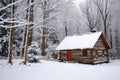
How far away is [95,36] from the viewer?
26.2 metres

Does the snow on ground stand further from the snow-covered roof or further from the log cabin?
the snow-covered roof

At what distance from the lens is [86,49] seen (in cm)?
2552

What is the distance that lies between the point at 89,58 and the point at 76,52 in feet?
9.24

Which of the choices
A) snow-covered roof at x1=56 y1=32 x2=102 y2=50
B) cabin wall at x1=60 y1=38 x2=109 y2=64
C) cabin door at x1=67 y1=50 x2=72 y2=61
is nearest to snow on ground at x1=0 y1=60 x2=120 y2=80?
cabin wall at x1=60 y1=38 x2=109 y2=64

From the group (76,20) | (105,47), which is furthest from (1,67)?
(76,20)

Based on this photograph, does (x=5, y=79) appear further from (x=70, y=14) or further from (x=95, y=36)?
(x=70, y=14)

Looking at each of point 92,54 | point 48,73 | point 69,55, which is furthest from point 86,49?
point 48,73

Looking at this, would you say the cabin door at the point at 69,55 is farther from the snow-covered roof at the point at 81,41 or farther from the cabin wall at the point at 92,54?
the snow-covered roof at the point at 81,41

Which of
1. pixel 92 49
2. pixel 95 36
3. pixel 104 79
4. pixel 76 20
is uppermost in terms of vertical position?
pixel 76 20

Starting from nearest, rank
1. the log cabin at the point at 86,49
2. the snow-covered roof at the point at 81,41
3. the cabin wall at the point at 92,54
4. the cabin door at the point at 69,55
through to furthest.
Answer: the cabin wall at the point at 92,54, the log cabin at the point at 86,49, the snow-covered roof at the point at 81,41, the cabin door at the point at 69,55

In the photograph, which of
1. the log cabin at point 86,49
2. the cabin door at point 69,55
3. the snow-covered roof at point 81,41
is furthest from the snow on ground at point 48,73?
the cabin door at point 69,55

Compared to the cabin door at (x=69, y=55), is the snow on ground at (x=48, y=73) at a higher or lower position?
lower

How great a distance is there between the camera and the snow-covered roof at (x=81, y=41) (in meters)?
25.2

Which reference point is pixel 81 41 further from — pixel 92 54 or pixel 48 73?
pixel 48 73
